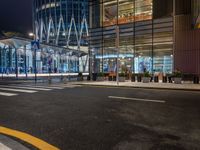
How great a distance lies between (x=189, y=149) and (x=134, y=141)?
3.43ft

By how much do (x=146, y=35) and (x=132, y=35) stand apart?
1909 millimetres

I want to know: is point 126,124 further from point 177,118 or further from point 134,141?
point 177,118

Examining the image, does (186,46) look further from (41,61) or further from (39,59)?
(39,59)

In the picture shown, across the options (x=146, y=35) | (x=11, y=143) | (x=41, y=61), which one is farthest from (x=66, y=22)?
(x=11, y=143)

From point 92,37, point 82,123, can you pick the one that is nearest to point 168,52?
point 92,37

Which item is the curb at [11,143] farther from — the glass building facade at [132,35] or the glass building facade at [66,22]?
the glass building facade at [66,22]

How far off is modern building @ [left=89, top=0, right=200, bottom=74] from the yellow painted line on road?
598 inches

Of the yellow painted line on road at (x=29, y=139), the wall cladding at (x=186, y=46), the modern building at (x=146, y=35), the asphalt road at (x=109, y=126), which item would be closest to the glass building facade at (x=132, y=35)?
the modern building at (x=146, y=35)

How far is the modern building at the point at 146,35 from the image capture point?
21.9m

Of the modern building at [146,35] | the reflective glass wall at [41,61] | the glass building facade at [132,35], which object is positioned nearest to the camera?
the modern building at [146,35]

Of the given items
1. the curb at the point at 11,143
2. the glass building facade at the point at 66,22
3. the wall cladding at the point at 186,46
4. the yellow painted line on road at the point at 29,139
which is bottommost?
the yellow painted line on road at the point at 29,139

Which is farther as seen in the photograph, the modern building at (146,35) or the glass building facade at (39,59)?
the glass building facade at (39,59)

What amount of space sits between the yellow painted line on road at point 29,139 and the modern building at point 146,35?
15194 millimetres

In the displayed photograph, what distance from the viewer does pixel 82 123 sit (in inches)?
221
